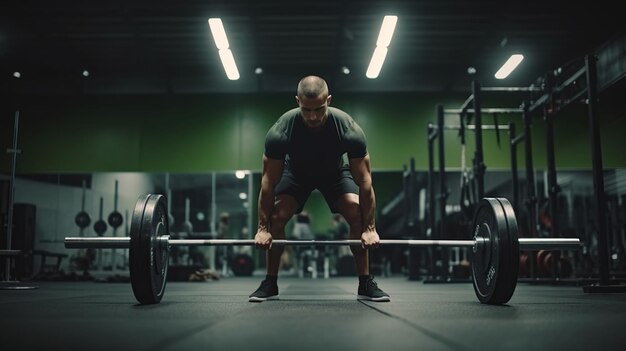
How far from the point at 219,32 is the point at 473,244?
4.43m

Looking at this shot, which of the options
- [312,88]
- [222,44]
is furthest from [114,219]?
[312,88]

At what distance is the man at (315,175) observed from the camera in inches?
109

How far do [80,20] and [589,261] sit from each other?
22.8 ft

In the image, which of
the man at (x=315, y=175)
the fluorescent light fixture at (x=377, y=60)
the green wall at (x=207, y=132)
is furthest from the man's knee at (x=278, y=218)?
the green wall at (x=207, y=132)

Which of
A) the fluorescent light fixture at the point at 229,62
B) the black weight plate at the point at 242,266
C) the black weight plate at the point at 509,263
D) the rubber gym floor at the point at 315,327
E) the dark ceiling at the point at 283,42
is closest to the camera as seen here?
the rubber gym floor at the point at 315,327

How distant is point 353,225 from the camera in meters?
2.93

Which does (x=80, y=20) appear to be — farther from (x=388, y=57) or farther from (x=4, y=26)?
(x=388, y=57)

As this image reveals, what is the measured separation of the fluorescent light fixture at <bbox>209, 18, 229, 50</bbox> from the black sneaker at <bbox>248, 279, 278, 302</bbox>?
394 cm

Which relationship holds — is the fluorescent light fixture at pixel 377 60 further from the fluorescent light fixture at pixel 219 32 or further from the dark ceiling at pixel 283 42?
the fluorescent light fixture at pixel 219 32

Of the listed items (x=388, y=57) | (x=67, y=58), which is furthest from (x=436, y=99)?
(x=67, y=58)

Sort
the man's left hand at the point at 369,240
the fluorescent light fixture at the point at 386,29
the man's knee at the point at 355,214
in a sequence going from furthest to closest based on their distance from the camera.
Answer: the fluorescent light fixture at the point at 386,29, the man's knee at the point at 355,214, the man's left hand at the point at 369,240

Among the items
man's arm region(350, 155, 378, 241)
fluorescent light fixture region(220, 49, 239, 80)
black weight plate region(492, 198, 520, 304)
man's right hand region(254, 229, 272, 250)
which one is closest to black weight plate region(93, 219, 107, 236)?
fluorescent light fixture region(220, 49, 239, 80)

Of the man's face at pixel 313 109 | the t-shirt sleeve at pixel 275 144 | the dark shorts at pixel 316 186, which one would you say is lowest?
the dark shorts at pixel 316 186

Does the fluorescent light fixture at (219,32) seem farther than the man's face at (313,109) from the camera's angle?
Yes
